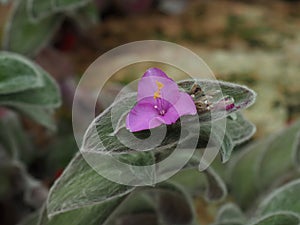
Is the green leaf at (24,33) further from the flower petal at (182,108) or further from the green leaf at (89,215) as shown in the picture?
the flower petal at (182,108)

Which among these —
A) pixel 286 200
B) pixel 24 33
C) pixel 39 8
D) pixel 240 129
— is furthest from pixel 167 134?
pixel 24 33

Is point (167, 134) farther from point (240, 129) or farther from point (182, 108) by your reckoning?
point (240, 129)

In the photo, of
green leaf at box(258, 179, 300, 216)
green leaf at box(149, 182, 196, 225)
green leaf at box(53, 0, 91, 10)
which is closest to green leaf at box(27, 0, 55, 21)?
green leaf at box(53, 0, 91, 10)

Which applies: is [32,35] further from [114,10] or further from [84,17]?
[114,10]

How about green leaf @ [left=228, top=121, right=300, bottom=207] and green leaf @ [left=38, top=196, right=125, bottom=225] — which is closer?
green leaf @ [left=38, top=196, right=125, bottom=225]

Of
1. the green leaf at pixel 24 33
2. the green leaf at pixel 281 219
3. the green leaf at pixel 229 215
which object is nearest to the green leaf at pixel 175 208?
the green leaf at pixel 229 215

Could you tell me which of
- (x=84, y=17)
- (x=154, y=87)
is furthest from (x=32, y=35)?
(x=154, y=87)

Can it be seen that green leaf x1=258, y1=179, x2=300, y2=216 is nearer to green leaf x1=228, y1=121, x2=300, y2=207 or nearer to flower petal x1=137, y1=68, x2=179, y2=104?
green leaf x1=228, y1=121, x2=300, y2=207
